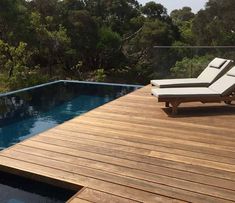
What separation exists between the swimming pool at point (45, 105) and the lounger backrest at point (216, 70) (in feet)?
7.59

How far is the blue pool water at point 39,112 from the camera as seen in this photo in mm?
3102

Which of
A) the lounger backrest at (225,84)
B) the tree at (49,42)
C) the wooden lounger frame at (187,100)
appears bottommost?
the wooden lounger frame at (187,100)

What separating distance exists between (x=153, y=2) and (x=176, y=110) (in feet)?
53.0

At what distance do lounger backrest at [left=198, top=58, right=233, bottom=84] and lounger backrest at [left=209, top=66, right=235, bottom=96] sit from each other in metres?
0.18

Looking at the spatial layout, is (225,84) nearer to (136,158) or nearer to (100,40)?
(136,158)

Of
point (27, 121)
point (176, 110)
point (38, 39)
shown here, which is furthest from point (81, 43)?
point (176, 110)

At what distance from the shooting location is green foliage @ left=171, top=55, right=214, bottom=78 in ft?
24.1

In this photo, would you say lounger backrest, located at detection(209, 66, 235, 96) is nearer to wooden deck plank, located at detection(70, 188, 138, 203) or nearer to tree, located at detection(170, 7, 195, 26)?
wooden deck plank, located at detection(70, 188, 138, 203)

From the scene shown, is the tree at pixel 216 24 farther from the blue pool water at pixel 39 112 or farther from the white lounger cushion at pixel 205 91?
the white lounger cushion at pixel 205 91

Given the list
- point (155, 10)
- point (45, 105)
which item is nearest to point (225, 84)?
point (45, 105)

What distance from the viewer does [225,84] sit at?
5.31 metres

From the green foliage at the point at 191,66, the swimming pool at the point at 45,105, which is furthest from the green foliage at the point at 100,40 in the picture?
the swimming pool at the point at 45,105

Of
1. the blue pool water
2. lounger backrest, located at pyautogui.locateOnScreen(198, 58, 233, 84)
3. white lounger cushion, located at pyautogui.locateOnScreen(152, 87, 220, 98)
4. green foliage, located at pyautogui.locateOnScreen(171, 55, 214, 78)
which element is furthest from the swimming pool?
lounger backrest, located at pyautogui.locateOnScreen(198, 58, 233, 84)

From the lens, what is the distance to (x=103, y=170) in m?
3.07
